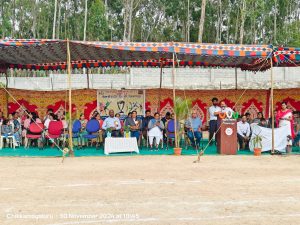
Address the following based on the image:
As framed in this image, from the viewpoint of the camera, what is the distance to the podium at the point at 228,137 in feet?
34.1

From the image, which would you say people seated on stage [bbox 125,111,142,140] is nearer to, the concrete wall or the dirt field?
the dirt field

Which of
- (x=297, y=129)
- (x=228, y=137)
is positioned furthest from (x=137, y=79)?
(x=228, y=137)

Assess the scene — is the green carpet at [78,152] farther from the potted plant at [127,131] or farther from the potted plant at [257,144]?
the potted plant at [127,131]

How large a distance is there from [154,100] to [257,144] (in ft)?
16.4

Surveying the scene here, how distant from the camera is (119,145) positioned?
34.9 feet

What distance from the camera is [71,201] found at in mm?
5305

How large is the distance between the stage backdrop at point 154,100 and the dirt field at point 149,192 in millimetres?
5357

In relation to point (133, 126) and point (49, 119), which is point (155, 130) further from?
point (49, 119)

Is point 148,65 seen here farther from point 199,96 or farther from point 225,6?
point 225,6

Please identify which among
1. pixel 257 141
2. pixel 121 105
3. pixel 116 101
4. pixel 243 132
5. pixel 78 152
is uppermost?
pixel 116 101

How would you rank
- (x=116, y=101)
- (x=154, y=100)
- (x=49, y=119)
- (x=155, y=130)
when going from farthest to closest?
(x=154, y=100) → (x=116, y=101) → (x=49, y=119) → (x=155, y=130)

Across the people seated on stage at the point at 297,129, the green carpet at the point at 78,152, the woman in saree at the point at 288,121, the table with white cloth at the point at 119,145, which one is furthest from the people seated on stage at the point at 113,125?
the people seated on stage at the point at 297,129

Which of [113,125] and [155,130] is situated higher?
[113,125]

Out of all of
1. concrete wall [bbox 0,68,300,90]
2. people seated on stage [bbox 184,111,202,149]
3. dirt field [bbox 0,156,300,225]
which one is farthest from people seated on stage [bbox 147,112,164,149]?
concrete wall [bbox 0,68,300,90]
